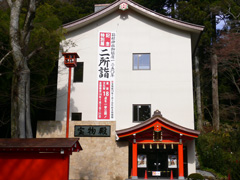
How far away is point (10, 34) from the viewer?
47.5ft

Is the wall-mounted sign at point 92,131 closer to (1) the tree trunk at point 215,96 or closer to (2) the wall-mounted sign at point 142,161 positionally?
(2) the wall-mounted sign at point 142,161

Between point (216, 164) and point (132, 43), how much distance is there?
9.84 metres

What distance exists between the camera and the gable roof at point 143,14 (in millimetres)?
17233

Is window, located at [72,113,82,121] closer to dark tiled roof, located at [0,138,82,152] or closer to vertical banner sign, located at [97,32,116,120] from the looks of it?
vertical banner sign, located at [97,32,116,120]

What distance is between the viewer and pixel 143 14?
717 inches

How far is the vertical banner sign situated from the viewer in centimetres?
1719

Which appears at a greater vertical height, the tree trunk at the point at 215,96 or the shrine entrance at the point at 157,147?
the tree trunk at the point at 215,96

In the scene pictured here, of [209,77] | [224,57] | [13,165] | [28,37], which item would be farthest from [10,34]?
[209,77]

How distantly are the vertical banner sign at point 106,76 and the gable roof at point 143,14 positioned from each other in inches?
50.3

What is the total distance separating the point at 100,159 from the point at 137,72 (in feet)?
19.2

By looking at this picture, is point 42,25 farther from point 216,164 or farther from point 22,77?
point 216,164

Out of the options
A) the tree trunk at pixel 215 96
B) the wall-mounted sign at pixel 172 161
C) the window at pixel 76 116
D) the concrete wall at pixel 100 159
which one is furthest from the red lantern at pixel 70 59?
the tree trunk at pixel 215 96

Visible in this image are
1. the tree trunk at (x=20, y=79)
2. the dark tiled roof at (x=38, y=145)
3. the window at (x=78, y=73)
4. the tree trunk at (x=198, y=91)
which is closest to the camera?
the dark tiled roof at (x=38, y=145)

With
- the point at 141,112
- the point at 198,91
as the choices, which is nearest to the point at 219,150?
the point at 141,112
